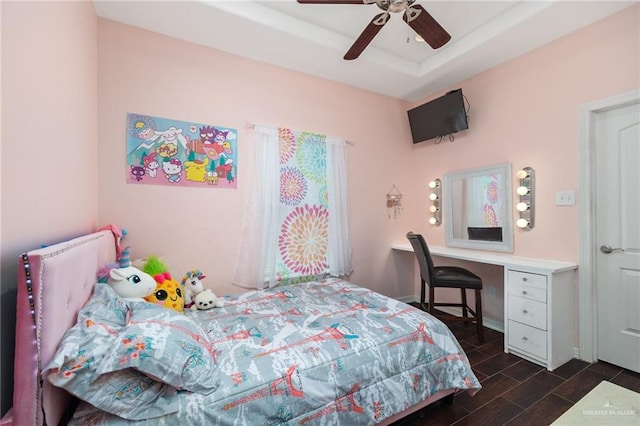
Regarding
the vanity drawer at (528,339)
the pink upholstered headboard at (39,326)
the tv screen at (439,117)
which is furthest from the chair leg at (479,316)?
the pink upholstered headboard at (39,326)

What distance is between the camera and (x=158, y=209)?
2.26 meters

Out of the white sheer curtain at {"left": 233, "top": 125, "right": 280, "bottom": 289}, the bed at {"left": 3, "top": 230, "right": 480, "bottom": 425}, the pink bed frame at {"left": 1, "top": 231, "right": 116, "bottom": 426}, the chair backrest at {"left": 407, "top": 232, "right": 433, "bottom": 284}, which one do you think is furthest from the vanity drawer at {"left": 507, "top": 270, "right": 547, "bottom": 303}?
the pink bed frame at {"left": 1, "top": 231, "right": 116, "bottom": 426}

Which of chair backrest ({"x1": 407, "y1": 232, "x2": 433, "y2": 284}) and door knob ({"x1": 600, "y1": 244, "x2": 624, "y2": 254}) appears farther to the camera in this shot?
chair backrest ({"x1": 407, "y1": 232, "x2": 433, "y2": 284})

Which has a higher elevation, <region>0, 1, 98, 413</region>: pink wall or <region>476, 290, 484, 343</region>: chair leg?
<region>0, 1, 98, 413</region>: pink wall

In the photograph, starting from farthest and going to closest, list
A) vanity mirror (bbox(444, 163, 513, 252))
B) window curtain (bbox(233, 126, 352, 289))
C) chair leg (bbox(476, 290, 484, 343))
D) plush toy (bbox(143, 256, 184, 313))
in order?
vanity mirror (bbox(444, 163, 513, 252)) → window curtain (bbox(233, 126, 352, 289)) → chair leg (bbox(476, 290, 484, 343)) → plush toy (bbox(143, 256, 184, 313))

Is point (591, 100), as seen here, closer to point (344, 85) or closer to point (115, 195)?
point (344, 85)

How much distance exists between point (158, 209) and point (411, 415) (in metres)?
2.34

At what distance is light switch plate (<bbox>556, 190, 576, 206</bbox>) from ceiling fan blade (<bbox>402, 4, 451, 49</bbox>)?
1622 mm

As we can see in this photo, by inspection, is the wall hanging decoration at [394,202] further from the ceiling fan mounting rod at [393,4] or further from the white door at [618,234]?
the ceiling fan mounting rod at [393,4]

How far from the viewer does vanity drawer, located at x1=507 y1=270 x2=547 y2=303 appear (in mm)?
2119

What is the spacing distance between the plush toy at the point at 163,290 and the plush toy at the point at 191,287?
0.08 metres

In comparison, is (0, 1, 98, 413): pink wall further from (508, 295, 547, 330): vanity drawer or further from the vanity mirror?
the vanity mirror

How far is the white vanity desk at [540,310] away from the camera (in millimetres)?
2082

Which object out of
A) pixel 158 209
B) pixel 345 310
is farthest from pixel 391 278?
pixel 158 209
